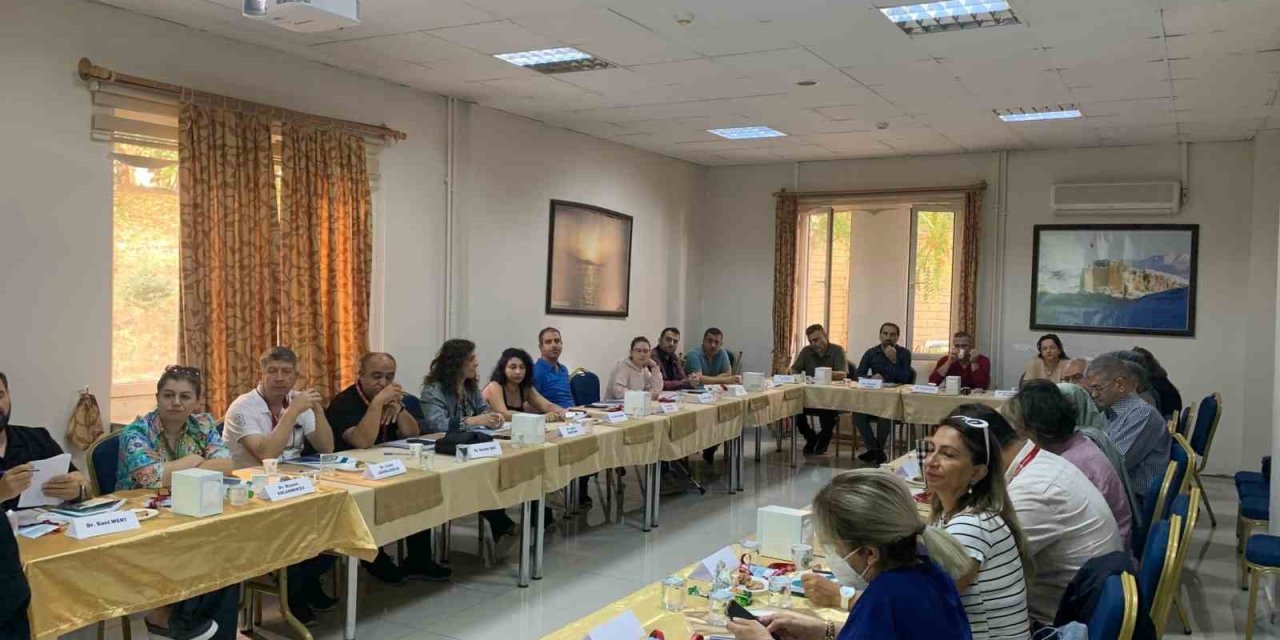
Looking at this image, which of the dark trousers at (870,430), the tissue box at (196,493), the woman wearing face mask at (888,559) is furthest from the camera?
the dark trousers at (870,430)

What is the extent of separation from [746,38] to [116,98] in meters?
3.23

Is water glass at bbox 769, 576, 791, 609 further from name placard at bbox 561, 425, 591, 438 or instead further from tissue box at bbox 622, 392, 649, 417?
tissue box at bbox 622, 392, 649, 417

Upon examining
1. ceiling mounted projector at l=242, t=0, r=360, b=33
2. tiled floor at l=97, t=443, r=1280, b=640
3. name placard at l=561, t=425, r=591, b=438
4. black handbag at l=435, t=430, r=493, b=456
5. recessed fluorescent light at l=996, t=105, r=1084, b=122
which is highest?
recessed fluorescent light at l=996, t=105, r=1084, b=122

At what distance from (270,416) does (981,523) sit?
2.98 m

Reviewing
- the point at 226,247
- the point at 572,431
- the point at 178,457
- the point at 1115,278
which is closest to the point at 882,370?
the point at 1115,278

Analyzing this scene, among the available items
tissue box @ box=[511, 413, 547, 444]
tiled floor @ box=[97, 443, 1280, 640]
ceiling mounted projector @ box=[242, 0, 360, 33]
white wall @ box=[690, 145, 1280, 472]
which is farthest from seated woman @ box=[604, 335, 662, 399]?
ceiling mounted projector @ box=[242, 0, 360, 33]

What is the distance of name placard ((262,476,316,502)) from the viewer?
3.09 meters

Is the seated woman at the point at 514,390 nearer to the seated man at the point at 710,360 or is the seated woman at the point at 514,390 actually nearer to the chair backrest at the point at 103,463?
the chair backrest at the point at 103,463

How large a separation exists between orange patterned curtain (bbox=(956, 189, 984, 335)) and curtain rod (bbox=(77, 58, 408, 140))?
17.2 feet

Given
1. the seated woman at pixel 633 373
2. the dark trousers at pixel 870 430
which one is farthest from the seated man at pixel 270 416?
the dark trousers at pixel 870 430

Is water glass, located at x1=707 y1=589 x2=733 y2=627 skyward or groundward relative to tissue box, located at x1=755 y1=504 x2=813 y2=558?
groundward

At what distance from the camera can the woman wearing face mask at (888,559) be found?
166cm

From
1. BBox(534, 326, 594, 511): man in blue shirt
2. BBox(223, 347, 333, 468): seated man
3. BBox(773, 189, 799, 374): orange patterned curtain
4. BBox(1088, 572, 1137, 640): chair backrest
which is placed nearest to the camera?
BBox(1088, 572, 1137, 640): chair backrest

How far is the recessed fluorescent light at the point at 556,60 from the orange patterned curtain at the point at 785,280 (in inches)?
164
